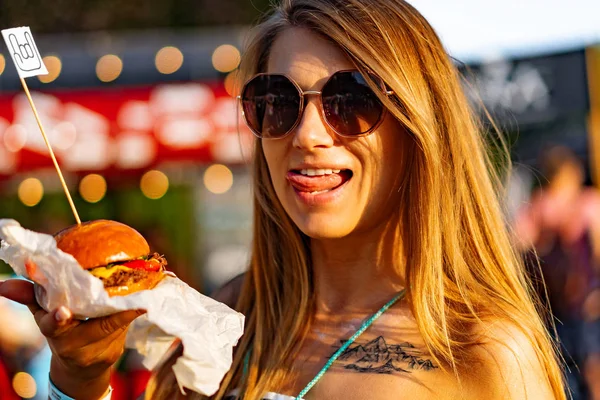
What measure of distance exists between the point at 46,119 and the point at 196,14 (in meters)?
13.1

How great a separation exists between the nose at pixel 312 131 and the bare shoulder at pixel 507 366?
69 cm

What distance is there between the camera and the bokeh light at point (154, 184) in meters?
8.16

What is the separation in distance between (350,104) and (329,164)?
0.60 ft

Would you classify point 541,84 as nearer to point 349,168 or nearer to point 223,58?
point 223,58

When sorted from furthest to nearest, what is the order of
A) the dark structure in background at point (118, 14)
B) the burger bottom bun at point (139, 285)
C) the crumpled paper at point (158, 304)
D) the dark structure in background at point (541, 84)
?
the dark structure in background at point (118, 14), the dark structure in background at point (541, 84), the burger bottom bun at point (139, 285), the crumpled paper at point (158, 304)

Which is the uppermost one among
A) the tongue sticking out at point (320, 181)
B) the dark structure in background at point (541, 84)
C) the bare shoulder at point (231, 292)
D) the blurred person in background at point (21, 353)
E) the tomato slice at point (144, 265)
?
the dark structure in background at point (541, 84)

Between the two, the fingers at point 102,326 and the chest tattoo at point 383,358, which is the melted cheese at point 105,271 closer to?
the fingers at point 102,326

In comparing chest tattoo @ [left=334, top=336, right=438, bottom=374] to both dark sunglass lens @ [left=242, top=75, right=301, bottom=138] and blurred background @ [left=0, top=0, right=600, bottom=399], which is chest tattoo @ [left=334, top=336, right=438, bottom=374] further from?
blurred background @ [left=0, top=0, right=600, bottom=399]

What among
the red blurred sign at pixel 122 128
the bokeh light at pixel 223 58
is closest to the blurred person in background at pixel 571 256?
the red blurred sign at pixel 122 128

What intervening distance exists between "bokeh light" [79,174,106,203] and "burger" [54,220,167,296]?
5769 millimetres

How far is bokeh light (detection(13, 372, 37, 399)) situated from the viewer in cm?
497

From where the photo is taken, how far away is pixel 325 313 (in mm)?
2564

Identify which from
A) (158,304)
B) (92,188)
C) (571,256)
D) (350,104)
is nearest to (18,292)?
(158,304)

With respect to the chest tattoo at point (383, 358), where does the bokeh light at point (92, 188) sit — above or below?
above
